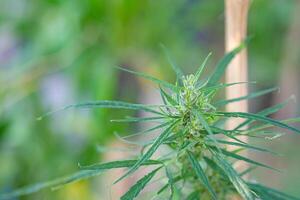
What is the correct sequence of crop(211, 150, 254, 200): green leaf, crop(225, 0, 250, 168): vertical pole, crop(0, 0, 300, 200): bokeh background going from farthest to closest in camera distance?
crop(0, 0, 300, 200): bokeh background
crop(225, 0, 250, 168): vertical pole
crop(211, 150, 254, 200): green leaf

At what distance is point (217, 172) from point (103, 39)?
2.01 feet

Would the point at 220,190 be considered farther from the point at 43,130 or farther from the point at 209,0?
the point at 209,0

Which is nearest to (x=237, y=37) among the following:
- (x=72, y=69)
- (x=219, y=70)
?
(x=219, y=70)

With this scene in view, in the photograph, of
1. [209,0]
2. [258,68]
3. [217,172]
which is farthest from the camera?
[258,68]

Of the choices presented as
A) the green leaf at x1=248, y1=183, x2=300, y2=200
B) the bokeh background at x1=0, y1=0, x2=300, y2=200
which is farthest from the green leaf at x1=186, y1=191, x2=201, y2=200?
the bokeh background at x1=0, y1=0, x2=300, y2=200

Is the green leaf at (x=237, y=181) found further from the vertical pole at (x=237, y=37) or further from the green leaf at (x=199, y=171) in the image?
the vertical pole at (x=237, y=37)

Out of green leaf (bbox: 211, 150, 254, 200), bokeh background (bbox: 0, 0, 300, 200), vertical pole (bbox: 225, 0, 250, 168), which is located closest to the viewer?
green leaf (bbox: 211, 150, 254, 200)

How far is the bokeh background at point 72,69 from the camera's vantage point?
34.5 inches

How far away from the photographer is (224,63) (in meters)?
0.33

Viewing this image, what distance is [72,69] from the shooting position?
34.1 inches

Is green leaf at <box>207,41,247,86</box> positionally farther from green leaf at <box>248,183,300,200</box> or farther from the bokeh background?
the bokeh background

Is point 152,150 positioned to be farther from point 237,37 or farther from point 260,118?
point 237,37

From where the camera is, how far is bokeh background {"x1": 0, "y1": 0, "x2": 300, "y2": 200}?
88 cm

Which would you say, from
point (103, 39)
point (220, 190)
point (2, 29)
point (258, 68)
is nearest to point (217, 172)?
point (220, 190)
